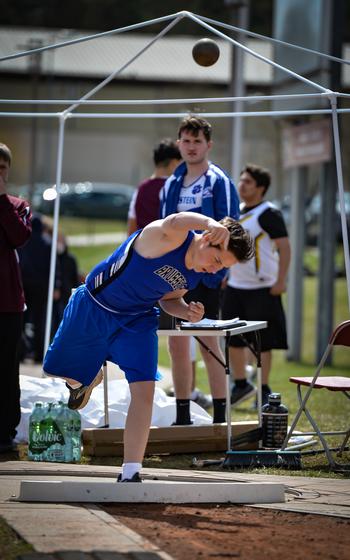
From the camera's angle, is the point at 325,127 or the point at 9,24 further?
the point at 9,24

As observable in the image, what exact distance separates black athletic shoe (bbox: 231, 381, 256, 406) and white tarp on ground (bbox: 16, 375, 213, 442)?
1.26 metres

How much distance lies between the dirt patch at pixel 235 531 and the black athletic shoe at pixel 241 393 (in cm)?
405

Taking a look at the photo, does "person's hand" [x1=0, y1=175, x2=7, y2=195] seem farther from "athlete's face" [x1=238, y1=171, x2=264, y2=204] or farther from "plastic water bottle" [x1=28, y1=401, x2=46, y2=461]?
"athlete's face" [x1=238, y1=171, x2=264, y2=204]

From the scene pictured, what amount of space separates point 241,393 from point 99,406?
6.06 ft

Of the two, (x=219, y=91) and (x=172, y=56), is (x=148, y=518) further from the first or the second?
(x=172, y=56)

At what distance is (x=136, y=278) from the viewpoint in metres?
5.70

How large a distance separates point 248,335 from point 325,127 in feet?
16.7

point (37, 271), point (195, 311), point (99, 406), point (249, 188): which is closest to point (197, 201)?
point (249, 188)

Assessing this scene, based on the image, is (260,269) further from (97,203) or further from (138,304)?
(97,203)

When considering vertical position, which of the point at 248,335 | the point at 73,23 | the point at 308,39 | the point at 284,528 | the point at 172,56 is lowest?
the point at 284,528

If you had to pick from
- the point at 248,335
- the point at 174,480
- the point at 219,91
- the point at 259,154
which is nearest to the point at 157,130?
the point at 219,91

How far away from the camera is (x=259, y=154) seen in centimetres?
3978

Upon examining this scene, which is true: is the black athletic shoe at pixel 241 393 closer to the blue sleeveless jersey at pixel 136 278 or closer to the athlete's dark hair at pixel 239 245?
the blue sleeveless jersey at pixel 136 278

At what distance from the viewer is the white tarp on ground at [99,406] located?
26.3ft
